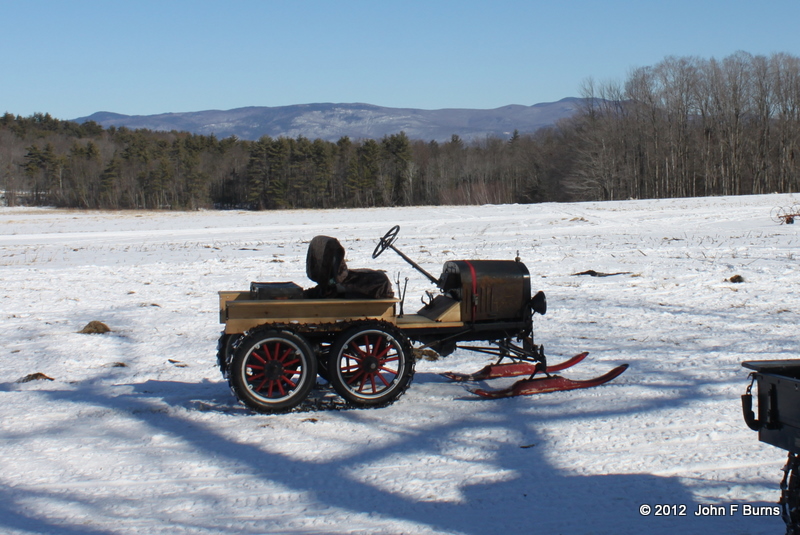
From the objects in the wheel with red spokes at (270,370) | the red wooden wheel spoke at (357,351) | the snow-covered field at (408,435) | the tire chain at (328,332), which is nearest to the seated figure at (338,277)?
the tire chain at (328,332)

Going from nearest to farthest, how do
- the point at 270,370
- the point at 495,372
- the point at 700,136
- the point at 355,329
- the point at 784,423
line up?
the point at 784,423, the point at 270,370, the point at 355,329, the point at 495,372, the point at 700,136

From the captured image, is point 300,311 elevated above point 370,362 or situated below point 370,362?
above

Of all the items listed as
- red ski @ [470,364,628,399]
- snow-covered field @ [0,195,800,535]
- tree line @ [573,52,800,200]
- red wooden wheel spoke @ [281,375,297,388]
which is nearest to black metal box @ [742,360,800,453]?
snow-covered field @ [0,195,800,535]

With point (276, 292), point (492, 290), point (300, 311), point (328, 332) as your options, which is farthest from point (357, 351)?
point (492, 290)

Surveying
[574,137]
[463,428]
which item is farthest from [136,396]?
[574,137]

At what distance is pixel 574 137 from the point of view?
79875 millimetres

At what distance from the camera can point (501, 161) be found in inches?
3952

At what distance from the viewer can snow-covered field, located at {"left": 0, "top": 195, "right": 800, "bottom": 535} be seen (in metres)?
3.89

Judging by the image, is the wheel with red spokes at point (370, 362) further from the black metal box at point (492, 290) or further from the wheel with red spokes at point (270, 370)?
the black metal box at point (492, 290)

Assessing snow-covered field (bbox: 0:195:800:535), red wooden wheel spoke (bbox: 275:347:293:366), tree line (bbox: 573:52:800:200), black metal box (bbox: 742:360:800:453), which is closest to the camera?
black metal box (bbox: 742:360:800:453)

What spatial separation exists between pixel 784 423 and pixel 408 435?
2.71 meters

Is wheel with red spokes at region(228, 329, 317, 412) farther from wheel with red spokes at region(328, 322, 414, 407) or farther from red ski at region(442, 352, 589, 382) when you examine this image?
red ski at region(442, 352, 589, 382)

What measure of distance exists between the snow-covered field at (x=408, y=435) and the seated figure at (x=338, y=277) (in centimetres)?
103

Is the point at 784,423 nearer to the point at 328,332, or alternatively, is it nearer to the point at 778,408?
the point at 778,408
